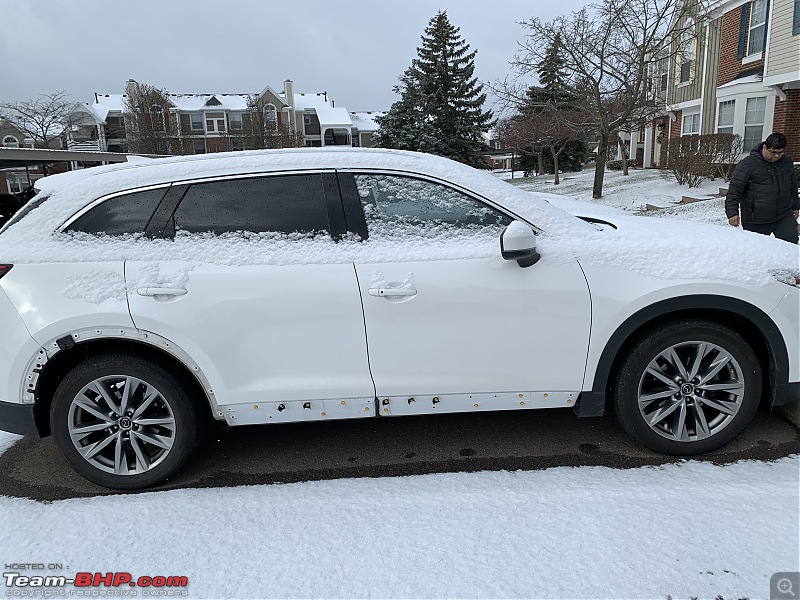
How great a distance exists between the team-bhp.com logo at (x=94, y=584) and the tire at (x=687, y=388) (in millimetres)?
2431

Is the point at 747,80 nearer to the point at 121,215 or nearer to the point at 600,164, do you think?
the point at 600,164

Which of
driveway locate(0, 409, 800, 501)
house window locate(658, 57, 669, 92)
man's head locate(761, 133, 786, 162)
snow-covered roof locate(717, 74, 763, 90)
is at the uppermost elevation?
house window locate(658, 57, 669, 92)

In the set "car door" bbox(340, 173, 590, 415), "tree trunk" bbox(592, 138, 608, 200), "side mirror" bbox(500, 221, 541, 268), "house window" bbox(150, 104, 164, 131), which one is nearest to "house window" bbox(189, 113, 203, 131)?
"house window" bbox(150, 104, 164, 131)

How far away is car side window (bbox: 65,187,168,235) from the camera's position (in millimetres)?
3107

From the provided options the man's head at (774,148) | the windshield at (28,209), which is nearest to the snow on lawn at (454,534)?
the windshield at (28,209)

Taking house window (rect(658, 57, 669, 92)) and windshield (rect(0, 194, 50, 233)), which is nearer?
windshield (rect(0, 194, 50, 233))

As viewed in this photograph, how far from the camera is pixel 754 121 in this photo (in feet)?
60.9

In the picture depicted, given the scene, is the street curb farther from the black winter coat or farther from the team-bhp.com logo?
the team-bhp.com logo

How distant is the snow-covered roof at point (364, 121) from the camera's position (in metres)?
62.1

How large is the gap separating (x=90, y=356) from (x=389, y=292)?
1.67 m

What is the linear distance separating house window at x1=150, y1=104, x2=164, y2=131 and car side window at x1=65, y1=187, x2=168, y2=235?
42.0 m

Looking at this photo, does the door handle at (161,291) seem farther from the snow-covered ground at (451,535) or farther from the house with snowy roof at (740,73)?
the house with snowy roof at (740,73)

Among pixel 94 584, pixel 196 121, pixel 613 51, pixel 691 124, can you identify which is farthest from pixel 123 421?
pixel 196 121

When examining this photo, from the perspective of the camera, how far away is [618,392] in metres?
3.17
